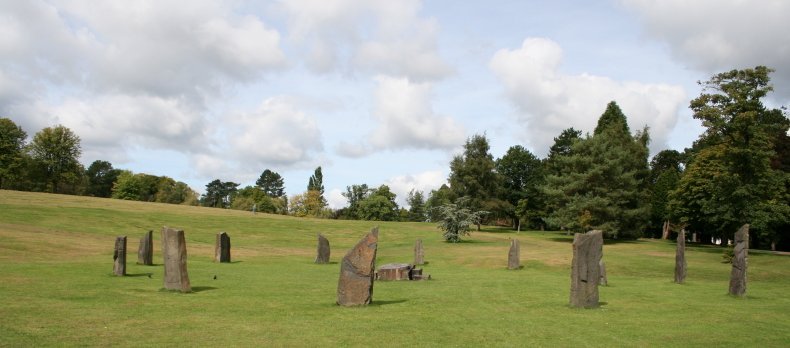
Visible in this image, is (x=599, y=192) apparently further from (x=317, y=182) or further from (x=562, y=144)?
(x=317, y=182)

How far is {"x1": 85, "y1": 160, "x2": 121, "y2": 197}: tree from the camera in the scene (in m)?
142

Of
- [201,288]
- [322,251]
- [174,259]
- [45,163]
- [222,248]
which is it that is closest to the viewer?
[174,259]

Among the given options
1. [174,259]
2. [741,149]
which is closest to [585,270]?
[174,259]

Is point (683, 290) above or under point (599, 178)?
under

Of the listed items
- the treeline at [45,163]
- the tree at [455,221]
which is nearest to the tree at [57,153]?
the treeline at [45,163]

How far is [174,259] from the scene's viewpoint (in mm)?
17312

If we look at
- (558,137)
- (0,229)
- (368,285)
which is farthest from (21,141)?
A: (368,285)

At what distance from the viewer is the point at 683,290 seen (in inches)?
846

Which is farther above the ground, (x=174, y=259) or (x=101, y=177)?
(x=101, y=177)

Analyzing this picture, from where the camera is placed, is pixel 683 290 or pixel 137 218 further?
pixel 137 218

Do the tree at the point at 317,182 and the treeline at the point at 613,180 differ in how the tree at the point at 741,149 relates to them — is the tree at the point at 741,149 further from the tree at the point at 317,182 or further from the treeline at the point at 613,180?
the tree at the point at 317,182

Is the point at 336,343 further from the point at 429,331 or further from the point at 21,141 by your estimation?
the point at 21,141

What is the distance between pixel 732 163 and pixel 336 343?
39611 millimetres

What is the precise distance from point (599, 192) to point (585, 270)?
46.5 metres
